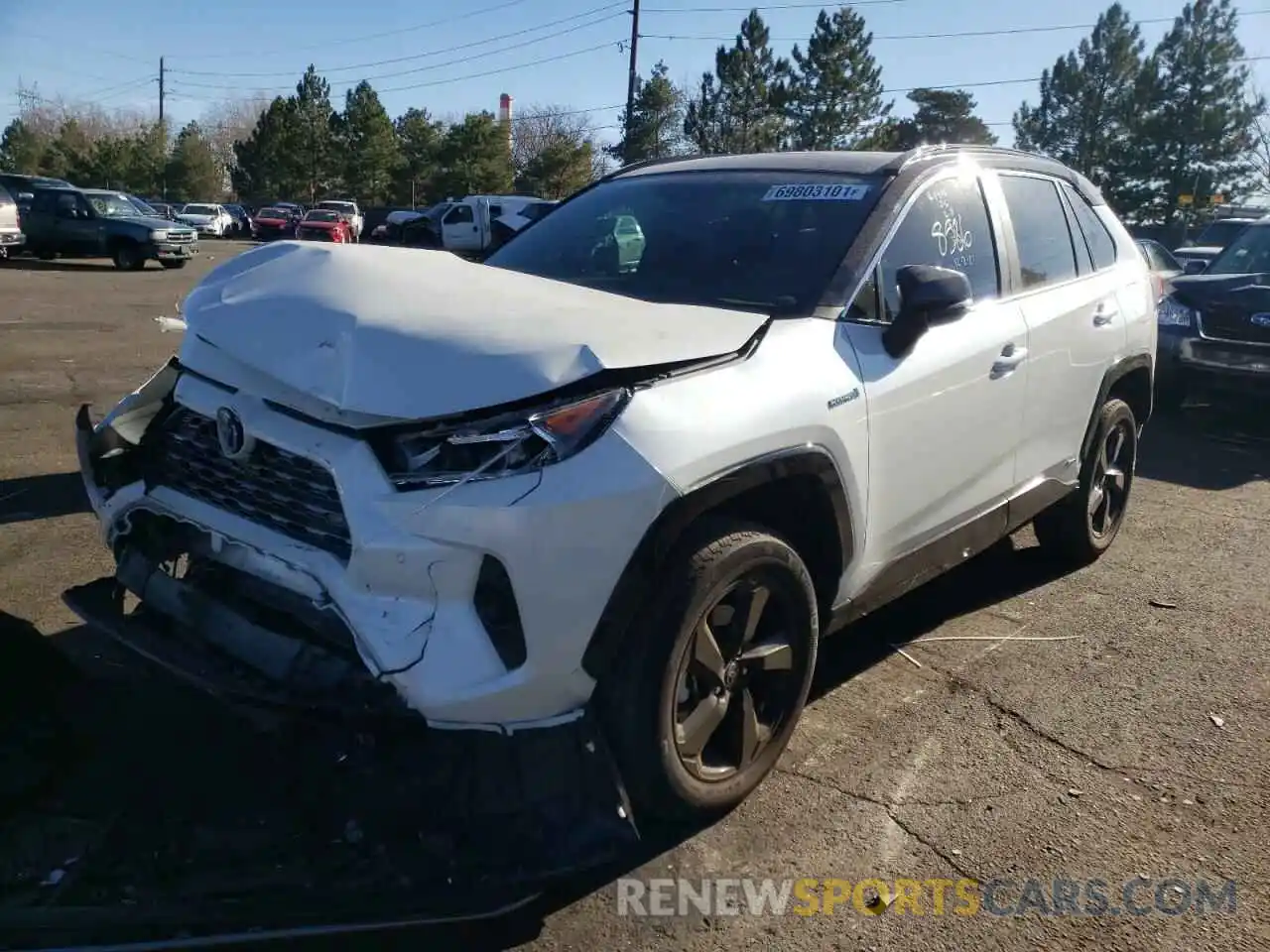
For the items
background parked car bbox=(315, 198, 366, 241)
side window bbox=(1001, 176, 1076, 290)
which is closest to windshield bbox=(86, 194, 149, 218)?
background parked car bbox=(315, 198, 366, 241)

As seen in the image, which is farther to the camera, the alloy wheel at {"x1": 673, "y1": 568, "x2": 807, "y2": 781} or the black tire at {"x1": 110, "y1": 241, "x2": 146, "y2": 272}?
the black tire at {"x1": 110, "y1": 241, "x2": 146, "y2": 272}

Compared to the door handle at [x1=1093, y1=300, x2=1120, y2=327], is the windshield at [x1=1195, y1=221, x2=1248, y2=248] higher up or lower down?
higher up

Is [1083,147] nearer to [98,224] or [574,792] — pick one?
[98,224]

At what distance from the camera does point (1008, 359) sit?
4137mm

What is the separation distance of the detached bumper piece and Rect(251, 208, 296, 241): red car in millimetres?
44671

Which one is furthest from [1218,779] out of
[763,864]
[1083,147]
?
[1083,147]

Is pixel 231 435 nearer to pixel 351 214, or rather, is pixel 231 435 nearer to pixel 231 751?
pixel 231 751

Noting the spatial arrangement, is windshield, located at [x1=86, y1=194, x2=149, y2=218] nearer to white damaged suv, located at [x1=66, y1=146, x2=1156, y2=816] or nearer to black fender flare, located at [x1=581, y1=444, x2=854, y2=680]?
white damaged suv, located at [x1=66, y1=146, x2=1156, y2=816]

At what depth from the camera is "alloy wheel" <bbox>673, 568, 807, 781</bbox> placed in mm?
2982

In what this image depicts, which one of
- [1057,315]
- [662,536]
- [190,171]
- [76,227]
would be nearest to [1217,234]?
[1057,315]

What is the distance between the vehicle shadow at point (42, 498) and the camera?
5.54 metres

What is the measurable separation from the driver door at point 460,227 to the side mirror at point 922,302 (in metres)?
28.6

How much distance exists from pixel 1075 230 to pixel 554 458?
3.59m

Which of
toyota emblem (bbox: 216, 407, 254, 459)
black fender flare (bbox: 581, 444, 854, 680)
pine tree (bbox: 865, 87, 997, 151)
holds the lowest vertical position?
black fender flare (bbox: 581, 444, 854, 680)
